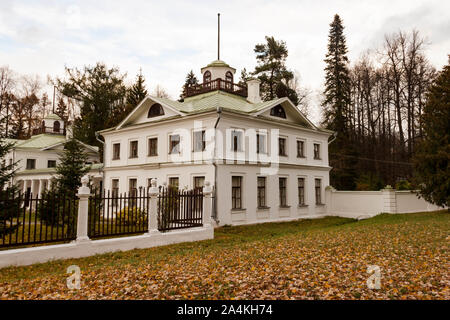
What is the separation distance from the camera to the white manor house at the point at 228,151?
17.4 meters

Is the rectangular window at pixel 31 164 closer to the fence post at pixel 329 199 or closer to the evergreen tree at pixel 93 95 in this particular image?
the evergreen tree at pixel 93 95

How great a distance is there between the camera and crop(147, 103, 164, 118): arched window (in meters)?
20.7

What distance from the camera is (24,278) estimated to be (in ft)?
21.9

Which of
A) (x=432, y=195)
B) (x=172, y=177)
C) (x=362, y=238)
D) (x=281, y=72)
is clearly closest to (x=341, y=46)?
(x=281, y=72)

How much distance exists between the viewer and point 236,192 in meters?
17.9

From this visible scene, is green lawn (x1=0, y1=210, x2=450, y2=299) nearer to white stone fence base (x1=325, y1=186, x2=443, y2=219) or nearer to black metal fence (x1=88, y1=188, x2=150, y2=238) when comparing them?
black metal fence (x1=88, y1=188, x2=150, y2=238)

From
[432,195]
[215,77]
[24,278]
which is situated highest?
[215,77]

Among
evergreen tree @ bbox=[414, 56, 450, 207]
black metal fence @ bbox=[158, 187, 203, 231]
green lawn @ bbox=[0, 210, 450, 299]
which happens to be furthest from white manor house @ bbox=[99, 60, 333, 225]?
green lawn @ bbox=[0, 210, 450, 299]

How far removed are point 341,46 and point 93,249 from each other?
112 feet

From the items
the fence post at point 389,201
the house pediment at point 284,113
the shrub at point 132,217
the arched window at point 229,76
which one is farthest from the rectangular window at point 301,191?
the shrub at point 132,217

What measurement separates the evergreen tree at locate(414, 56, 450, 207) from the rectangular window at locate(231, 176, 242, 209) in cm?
1030

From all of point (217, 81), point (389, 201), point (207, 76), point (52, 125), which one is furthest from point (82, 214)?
point (52, 125)

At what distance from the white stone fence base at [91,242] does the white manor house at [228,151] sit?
478 centimetres
